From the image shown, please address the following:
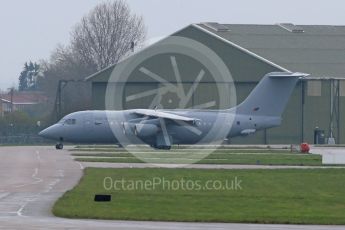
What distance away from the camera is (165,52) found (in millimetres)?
90062

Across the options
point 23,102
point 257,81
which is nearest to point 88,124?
point 257,81

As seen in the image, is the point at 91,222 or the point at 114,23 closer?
the point at 91,222

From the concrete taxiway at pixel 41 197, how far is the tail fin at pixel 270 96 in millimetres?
20320

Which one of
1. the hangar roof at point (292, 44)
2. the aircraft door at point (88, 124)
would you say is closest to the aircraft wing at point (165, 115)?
the aircraft door at point (88, 124)

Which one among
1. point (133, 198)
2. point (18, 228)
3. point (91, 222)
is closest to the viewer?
point (18, 228)

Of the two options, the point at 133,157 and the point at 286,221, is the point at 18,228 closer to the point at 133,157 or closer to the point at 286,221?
the point at 286,221

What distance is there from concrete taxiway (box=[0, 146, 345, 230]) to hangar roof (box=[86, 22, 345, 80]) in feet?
128

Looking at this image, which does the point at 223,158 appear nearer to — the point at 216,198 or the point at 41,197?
the point at 216,198

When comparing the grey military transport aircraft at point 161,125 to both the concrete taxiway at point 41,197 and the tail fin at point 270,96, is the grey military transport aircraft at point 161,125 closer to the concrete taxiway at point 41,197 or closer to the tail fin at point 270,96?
the tail fin at point 270,96

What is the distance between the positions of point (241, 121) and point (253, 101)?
6.04 ft

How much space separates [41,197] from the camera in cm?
3250

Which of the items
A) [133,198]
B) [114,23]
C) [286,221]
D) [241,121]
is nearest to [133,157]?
[241,121]

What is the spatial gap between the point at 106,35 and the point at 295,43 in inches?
1244

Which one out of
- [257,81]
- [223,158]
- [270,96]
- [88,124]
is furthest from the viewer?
[257,81]
